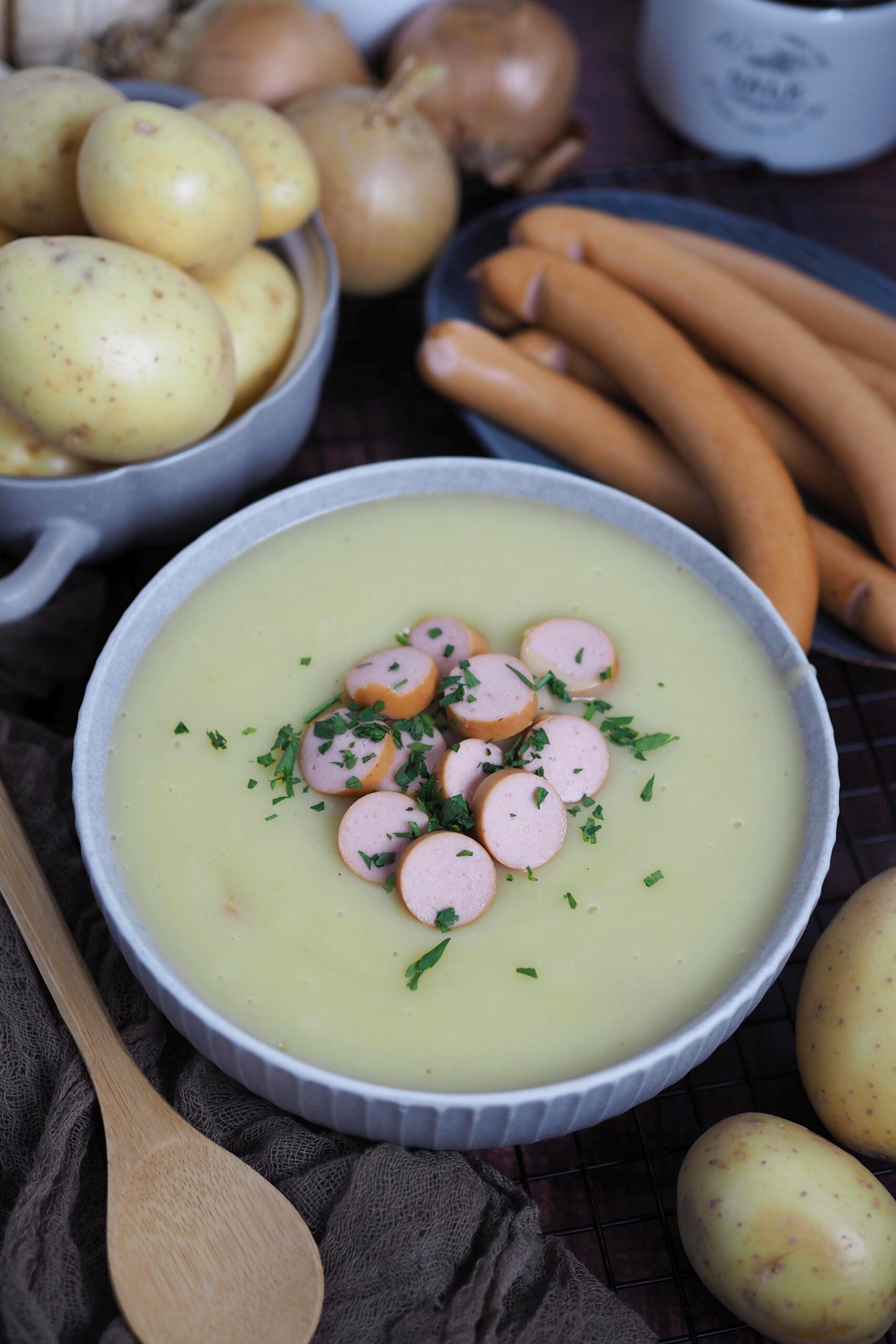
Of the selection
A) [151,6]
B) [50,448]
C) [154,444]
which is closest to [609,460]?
[154,444]

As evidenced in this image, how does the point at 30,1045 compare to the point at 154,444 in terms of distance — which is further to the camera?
the point at 154,444

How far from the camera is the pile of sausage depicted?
1.15 meters

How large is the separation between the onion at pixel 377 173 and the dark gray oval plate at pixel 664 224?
0.19ft

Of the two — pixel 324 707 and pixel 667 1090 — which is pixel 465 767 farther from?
pixel 667 1090

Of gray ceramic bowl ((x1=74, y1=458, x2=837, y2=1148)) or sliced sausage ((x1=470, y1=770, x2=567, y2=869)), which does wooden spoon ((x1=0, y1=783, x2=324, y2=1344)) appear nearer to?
gray ceramic bowl ((x1=74, y1=458, x2=837, y2=1148))

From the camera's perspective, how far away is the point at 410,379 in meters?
1.86

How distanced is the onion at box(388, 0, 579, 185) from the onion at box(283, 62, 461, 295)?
0.57 ft

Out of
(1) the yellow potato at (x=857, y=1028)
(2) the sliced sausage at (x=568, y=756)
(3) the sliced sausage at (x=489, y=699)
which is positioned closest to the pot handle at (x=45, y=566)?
(3) the sliced sausage at (x=489, y=699)

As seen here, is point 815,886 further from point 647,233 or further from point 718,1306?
point 647,233

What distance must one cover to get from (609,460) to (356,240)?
51 cm

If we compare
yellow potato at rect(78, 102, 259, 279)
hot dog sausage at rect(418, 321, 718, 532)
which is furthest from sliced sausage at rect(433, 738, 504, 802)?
yellow potato at rect(78, 102, 259, 279)

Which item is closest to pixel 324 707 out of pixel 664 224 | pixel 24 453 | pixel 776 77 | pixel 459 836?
pixel 459 836

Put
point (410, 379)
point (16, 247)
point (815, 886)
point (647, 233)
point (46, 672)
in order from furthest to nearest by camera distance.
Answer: point (410, 379)
point (647, 233)
point (46, 672)
point (16, 247)
point (815, 886)

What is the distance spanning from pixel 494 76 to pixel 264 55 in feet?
1.17
